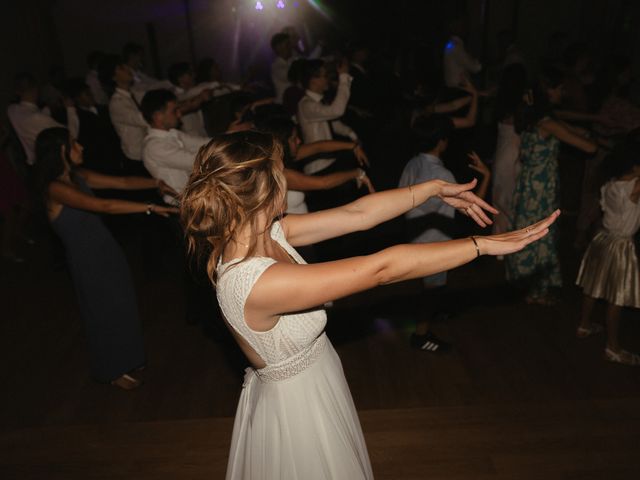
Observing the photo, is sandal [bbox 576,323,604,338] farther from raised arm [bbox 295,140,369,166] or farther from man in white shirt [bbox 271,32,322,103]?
man in white shirt [bbox 271,32,322,103]

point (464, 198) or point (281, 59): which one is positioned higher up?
point (281, 59)

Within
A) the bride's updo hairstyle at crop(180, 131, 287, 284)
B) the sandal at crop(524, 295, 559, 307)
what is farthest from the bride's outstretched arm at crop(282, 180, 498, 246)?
the sandal at crop(524, 295, 559, 307)

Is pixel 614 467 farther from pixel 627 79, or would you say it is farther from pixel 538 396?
pixel 627 79

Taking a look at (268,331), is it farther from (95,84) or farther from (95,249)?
(95,84)

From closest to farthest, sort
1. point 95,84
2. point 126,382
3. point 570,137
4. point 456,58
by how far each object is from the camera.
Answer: point 126,382
point 570,137
point 95,84
point 456,58

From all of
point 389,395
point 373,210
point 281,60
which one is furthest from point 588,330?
point 281,60

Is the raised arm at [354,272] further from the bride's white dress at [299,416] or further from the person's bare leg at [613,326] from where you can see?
the person's bare leg at [613,326]

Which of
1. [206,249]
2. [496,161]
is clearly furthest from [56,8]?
[206,249]

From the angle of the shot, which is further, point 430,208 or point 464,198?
point 430,208

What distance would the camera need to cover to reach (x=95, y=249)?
2.91m

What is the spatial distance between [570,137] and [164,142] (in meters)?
2.46

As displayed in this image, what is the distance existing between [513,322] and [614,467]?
1312mm

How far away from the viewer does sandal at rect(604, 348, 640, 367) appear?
302 centimetres

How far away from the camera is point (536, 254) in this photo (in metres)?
3.67
